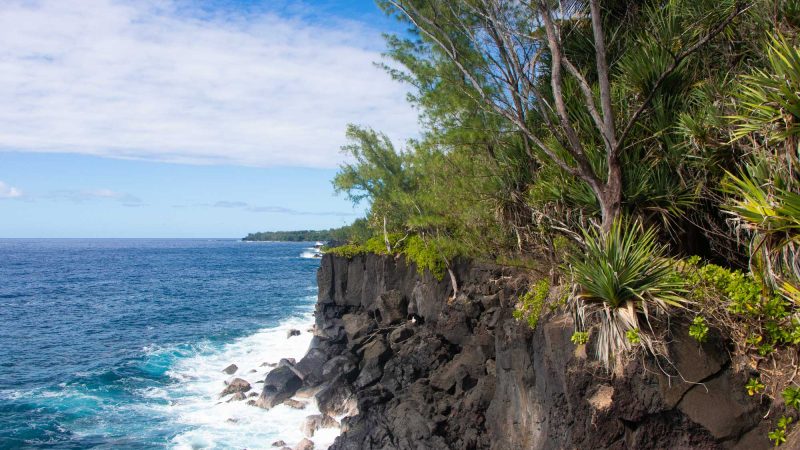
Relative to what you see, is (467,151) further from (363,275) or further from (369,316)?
(363,275)

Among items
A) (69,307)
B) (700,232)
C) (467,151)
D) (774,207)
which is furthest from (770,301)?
(69,307)

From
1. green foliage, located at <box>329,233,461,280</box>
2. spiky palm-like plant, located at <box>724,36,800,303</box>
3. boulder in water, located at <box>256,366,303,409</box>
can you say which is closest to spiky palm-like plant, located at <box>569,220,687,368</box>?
spiky palm-like plant, located at <box>724,36,800,303</box>

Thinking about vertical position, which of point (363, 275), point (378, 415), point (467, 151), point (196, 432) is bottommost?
point (196, 432)

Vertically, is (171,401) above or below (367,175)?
below

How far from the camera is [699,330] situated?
7.11 meters

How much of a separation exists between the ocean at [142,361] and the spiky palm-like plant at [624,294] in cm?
1096

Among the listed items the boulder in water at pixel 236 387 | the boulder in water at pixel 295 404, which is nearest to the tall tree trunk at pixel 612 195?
the boulder in water at pixel 295 404

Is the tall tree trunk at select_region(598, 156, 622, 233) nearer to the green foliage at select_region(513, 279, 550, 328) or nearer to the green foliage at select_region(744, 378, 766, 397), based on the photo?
the green foliage at select_region(513, 279, 550, 328)

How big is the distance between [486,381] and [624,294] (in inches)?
250

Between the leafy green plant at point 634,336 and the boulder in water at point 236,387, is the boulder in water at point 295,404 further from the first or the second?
the leafy green plant at point 634,336

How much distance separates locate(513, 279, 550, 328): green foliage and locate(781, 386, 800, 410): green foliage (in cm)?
386

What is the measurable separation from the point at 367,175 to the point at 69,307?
28.1 m

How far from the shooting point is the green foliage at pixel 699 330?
23.2ft

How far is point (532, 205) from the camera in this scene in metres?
11.5
